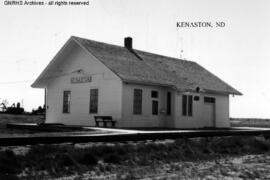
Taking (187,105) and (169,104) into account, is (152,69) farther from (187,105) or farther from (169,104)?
(187,105)

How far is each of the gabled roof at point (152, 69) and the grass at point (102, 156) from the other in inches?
339

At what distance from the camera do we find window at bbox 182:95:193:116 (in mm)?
25016

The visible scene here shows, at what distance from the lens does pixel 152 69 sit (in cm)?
2523

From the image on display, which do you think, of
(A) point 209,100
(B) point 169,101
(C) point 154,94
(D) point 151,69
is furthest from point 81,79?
(A) point 209,100

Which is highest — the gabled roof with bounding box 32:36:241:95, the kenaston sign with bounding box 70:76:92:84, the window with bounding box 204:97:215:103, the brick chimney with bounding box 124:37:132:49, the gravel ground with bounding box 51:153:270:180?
the brick chimney with bounding box 124:37:132:49

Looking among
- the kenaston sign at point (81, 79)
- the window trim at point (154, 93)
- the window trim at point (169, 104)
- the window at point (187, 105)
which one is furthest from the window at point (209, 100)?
the kenaston sign at point (81, 79)

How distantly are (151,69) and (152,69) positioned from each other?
0.12 m

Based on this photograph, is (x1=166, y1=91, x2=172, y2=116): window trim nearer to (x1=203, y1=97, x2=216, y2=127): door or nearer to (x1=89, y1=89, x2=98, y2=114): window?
(x1=203, y1=97, x2=216, y2=127): door

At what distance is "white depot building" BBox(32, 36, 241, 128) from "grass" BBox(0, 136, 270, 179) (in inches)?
325

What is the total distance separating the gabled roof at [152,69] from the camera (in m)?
22.7

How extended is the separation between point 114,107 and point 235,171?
13087 mm

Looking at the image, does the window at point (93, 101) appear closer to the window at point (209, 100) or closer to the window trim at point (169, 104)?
the window trim at point (169, 104)

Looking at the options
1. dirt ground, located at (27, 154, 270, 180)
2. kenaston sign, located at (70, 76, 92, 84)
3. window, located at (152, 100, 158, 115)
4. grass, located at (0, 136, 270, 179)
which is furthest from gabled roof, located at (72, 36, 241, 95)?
dirt ground, located at (27, 154, 270, 180)

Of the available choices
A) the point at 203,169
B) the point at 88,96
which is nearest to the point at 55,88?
the point at 88,96
